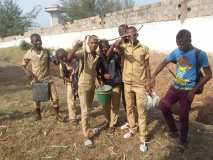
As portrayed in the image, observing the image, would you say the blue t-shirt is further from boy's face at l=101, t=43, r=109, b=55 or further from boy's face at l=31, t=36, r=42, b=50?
boy's face at l=31, t=36, r=42, b=50

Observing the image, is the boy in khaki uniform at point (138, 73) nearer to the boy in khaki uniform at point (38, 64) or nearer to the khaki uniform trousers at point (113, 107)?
the khaki uniform trousers at point (113, 107)

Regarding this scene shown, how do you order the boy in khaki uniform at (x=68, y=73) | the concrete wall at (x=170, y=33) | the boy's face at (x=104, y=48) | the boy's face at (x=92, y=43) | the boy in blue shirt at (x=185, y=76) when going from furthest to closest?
1. the concrete wall at (x=170, y=33)
2. the boy in khaki uniform at (x=68, y=73)
3. the boy's face at (x=104, y=48)
4. the boy's face at (x=92, y=43)
5. the boy in blue shirt at (x=185, y=76)

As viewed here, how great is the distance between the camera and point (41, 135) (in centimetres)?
613

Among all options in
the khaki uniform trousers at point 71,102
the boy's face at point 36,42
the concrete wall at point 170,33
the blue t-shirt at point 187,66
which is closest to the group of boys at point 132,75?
the blue t-shirt at point 187,66

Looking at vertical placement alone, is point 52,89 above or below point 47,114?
above

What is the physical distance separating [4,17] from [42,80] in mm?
40949

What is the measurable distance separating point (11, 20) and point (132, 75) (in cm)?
4256

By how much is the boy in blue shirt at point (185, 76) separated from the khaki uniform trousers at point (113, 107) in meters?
0.82

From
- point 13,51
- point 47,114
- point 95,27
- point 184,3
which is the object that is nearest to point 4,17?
point 13,51

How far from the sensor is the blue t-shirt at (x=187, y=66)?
5000 mm

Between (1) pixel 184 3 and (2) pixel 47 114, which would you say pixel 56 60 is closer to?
(2) pixel 47 114

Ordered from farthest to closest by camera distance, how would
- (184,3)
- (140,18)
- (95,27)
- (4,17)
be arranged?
(4,17)
(95,27)
(140,18)
(184,3)

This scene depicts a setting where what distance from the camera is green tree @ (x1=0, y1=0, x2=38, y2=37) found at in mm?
44562

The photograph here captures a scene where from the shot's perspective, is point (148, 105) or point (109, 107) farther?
point (109, 107)
